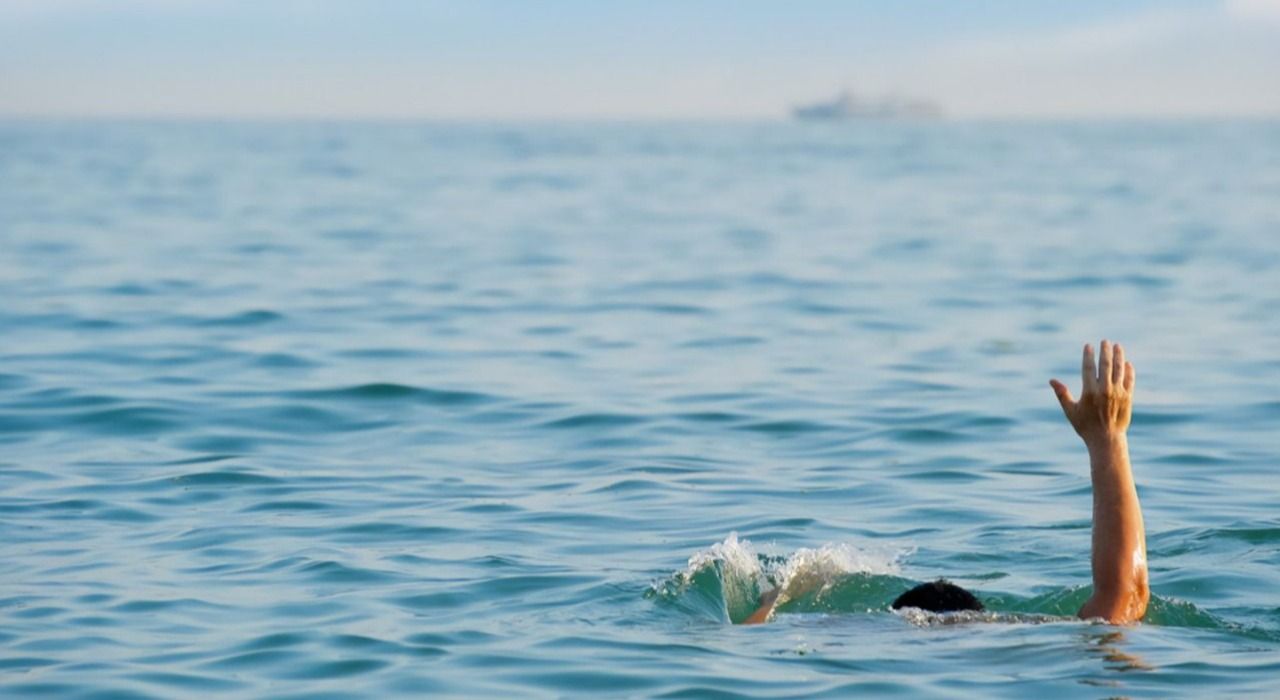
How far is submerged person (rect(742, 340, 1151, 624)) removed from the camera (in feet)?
27.0

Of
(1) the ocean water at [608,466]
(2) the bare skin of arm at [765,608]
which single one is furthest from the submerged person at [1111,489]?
(2) the bare skin of arm at [765,608]

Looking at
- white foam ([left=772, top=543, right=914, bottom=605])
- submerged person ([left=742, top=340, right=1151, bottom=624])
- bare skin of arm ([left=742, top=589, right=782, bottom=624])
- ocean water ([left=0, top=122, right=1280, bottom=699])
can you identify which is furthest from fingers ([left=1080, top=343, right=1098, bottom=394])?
white foam ([left=772, top=543, right=914, bottom=605])

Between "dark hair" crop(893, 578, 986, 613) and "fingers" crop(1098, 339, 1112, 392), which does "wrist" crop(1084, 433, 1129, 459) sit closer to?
"fingers" crop(1098, 339, 1112, 392)

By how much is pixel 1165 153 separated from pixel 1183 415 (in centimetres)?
7216

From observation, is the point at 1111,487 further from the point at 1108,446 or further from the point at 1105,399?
the point at 1105,399

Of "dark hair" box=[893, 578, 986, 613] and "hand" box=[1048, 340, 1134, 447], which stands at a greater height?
"hand" box=[1048, 340, 1134, 447]

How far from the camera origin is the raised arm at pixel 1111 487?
324 inches

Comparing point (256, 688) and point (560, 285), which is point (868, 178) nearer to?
point (560, 285)

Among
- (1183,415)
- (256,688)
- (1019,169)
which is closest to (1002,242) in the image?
(1183,415)

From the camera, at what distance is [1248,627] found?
903 cm

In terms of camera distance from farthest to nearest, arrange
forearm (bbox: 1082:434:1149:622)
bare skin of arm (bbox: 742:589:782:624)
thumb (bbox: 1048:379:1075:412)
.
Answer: bare skin of arm (bbox: 742:589:782:624) < thumb (bbox: 1048:379:1075:412) < forearm (bbox: 1082:434:1149:622)

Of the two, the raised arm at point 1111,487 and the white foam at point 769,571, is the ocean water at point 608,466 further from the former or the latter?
the raised arm at point 1111,487

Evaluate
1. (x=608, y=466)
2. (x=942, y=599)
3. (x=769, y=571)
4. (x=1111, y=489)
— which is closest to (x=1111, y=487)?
(x=1111, y=489)

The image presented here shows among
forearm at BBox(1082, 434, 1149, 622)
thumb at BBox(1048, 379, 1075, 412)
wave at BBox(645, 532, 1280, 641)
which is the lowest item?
wave at BBox(645, 532, 1280, 641)
